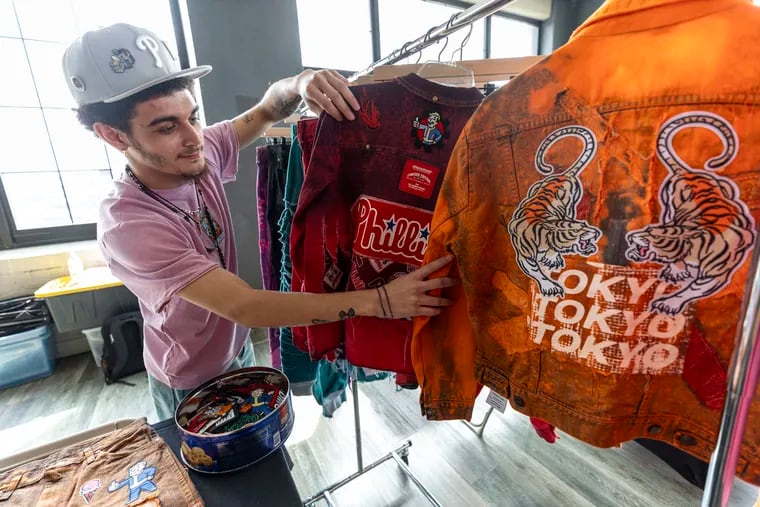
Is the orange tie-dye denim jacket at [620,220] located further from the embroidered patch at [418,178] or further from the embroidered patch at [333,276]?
the embroidered patch at [333,276]

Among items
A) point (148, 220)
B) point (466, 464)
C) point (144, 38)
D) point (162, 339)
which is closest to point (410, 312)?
point (148, 220)

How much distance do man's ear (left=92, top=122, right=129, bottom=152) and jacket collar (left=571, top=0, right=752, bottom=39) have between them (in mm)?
1054

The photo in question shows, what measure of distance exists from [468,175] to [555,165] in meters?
0.14

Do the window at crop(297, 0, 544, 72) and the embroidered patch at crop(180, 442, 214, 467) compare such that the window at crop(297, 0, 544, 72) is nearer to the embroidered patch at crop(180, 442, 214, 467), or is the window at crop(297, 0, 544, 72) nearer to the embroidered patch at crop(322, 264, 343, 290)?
the embroidered patch at crop(322, 264, 343, 290)

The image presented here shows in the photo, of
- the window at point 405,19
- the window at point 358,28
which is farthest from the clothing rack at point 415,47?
the window at point 405,19

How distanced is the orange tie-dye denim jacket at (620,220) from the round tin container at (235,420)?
440 millimetres

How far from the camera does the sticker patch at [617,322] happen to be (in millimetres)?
517

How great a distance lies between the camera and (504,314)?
65 centimetres

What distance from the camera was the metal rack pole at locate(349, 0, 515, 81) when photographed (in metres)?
0.68

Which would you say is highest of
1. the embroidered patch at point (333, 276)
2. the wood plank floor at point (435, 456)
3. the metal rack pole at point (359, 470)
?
the embroidered patch at point (333, 276)

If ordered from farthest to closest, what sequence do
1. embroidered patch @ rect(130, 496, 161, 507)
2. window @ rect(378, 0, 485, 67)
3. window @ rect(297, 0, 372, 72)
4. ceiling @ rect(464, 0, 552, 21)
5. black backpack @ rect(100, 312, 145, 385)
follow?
ceiling @ rect(464, 0, 552, 21) → window @ rect(378, 0, 485, 67) → window @ rect(297, 0, 372, 72) → black backpack @ rect(100, 312, 145, 385) → embroidered patch @ rect(130, 496, 161, 507)

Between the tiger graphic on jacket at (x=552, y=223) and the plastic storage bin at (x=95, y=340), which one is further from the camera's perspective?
the plastic storage bin at (x=95, y=340)

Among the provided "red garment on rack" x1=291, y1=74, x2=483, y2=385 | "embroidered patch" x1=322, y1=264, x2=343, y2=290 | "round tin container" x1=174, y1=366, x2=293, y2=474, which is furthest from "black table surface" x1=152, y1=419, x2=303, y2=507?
"embroidered patch" x1=322, y1=264, x2=343, y2=290

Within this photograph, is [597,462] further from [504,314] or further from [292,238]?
[292,238]
